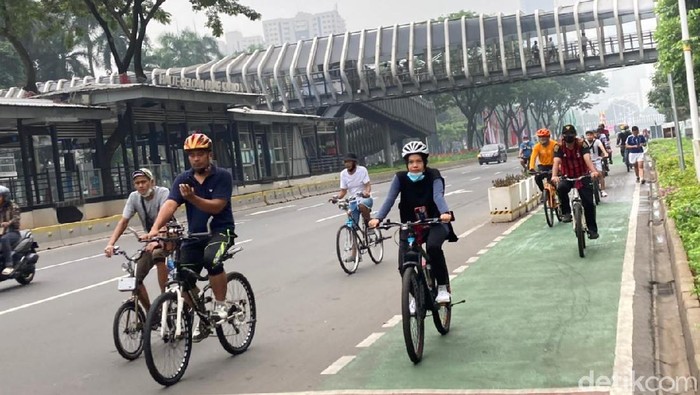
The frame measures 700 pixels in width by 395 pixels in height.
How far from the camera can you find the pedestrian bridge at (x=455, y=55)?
5859 centimetres

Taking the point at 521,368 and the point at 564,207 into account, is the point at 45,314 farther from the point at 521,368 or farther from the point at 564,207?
the point at 564,207

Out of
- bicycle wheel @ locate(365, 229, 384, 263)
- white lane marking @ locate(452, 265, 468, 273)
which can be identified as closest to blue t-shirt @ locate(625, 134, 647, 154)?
bicycle wheel @ locate(365, 229, 384, 263)

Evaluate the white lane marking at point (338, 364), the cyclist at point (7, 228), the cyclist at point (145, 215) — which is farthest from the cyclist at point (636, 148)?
the white lane marking at point (338, 364)

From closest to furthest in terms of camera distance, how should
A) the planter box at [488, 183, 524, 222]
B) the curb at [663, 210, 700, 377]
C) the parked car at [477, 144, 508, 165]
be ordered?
the curb at [663, 210, 700, 377] → the planter box at [488, 183, 524, 222] → the parked car at [477, 144, 508, 165]

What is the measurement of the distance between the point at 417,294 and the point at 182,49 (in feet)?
280

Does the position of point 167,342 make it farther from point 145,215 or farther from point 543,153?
point 543,153

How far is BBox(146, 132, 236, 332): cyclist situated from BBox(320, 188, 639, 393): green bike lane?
1335 millimetres

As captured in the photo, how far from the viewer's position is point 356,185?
44.2 feet

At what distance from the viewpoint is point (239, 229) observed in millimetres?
23156

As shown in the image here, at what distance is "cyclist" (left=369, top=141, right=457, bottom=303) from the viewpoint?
7.50 m

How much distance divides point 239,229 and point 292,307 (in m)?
13.3

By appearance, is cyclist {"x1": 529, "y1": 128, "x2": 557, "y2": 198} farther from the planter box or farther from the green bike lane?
the green bike lane

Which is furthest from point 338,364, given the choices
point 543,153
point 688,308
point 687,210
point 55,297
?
point 543,153

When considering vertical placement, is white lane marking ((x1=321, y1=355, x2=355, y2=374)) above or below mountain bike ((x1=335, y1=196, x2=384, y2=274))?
below
